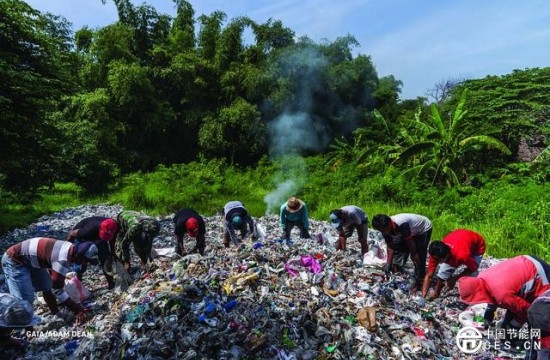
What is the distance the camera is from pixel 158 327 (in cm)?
493

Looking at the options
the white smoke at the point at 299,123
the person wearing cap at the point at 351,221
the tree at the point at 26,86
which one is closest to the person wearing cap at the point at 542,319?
the person wearing cap at the point at 351,221

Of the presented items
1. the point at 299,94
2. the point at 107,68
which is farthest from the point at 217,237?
the point at 107,68

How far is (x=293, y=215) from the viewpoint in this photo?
8.79 m

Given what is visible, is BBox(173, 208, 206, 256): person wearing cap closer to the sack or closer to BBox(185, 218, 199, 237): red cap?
BBox(185, 218, 199, 237): red cap

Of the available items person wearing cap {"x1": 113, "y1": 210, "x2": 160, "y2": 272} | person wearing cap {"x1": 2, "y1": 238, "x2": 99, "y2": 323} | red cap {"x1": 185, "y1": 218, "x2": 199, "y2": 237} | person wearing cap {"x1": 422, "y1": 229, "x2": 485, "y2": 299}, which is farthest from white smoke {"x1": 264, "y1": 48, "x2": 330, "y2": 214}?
person wearing cap {"x1": 2, "y1": 238, "x2": 99, "y2": 323}

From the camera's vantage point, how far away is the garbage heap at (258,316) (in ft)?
15.7

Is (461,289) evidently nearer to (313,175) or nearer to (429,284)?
(429,284)

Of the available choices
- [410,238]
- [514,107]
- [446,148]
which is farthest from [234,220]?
[514,107]

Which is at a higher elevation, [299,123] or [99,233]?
[299,123]

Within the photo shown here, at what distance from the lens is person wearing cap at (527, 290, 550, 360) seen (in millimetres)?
4086

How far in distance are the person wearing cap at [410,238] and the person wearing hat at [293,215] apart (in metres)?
2.27

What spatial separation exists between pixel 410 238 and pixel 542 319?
2738 millimetres

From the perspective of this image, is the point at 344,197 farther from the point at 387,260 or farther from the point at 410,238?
the point at 410,238

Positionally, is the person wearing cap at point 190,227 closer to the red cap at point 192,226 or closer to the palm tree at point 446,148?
the red cap at point 192,226
